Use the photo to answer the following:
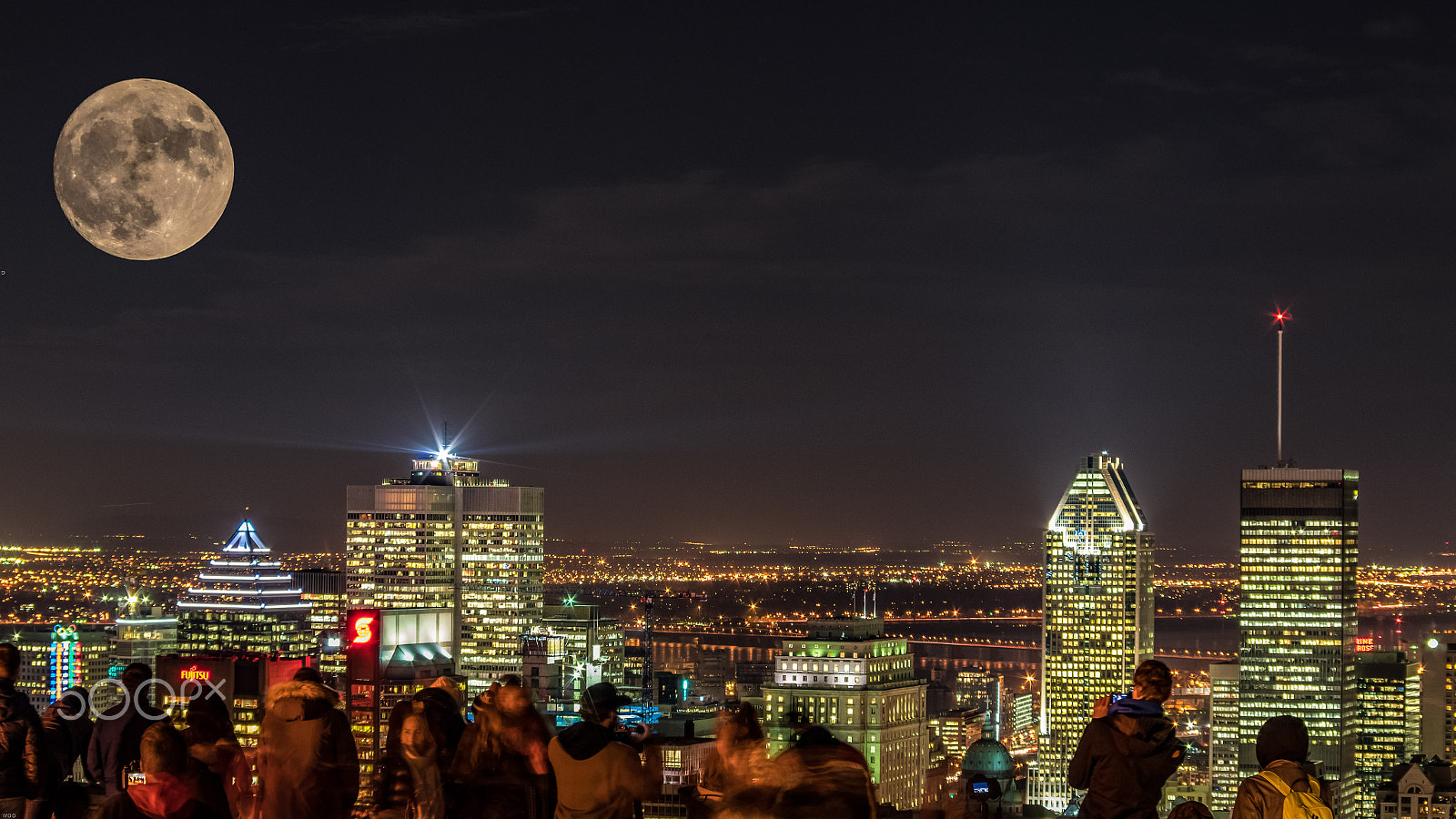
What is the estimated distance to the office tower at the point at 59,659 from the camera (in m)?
113

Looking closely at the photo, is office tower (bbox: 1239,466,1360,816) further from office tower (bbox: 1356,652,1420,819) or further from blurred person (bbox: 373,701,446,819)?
blurred person (bbox: 373,701,446,819)

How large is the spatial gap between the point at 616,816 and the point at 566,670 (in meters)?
126

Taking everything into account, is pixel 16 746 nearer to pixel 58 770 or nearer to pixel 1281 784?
pixel 58 770

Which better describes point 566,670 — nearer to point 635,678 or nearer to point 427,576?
point 635,678

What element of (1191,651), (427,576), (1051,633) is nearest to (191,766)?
(427,576)

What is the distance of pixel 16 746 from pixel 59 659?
107068 millimetres

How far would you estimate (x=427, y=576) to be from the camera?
155m

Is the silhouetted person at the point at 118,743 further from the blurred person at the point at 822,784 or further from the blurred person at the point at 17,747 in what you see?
the blurred person at the point at 822,784

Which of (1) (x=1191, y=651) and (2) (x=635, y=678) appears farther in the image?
(1) (x=1191, y=651)

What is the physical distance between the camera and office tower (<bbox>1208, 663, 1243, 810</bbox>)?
11388cm

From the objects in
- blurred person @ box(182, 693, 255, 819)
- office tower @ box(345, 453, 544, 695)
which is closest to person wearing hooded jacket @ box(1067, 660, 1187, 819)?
blurred person @ box(182, 693, 255, 819)

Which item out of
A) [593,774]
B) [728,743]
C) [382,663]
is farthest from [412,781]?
[382,663]

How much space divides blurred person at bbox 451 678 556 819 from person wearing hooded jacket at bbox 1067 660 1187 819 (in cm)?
308

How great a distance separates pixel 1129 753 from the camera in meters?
9.90
